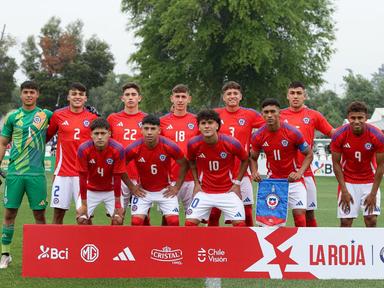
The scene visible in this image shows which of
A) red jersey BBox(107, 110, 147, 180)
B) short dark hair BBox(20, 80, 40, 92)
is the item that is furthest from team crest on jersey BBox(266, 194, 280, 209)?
short dark hair BBox(20, 80, 40, 92)

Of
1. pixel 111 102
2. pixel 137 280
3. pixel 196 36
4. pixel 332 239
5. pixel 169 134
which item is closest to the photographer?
pixel 332 239

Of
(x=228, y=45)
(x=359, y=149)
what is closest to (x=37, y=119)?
(x=359, y=149)

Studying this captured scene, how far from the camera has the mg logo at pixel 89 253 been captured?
5863 millimetres

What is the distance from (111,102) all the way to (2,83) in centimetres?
2933

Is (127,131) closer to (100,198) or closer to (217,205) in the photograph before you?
(100,198)

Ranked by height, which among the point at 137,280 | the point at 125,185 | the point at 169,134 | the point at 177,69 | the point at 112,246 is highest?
the point at 177,69

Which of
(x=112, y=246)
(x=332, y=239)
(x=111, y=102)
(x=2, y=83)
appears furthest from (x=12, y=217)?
(x=111, y=102)

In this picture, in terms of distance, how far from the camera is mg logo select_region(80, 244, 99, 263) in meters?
5.86

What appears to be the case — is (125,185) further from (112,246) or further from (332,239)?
(332,239)

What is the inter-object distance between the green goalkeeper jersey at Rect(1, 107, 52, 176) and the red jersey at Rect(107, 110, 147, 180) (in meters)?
0.92

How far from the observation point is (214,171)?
709cm

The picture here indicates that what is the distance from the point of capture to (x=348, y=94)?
57.7 meters

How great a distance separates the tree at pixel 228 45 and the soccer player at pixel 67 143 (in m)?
23.2

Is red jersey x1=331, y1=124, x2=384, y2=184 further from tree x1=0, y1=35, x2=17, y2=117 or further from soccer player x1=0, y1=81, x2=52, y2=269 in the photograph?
tree x1=0, y1=35, x2=17, y2=117
